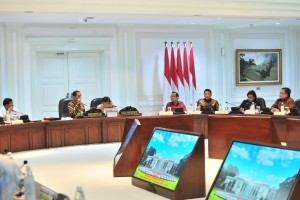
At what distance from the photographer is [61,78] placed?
1203cm

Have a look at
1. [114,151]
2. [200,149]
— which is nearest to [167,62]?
[114,151]

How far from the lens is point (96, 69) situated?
40.3 feet

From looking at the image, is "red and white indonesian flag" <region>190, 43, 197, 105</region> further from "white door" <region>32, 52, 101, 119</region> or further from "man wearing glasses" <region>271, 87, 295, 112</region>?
"man wearing glasses" <region>271, 87, 295, 112</region>

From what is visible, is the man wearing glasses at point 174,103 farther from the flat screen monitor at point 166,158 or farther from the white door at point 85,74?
the flat screen monitor at point 166,158

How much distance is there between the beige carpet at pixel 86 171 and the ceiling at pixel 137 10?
7.89 ft

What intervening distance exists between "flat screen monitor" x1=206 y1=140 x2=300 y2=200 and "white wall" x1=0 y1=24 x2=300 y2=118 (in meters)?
8.03

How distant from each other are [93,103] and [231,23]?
A: 3.98 m

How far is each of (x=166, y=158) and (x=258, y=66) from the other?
9.30 m

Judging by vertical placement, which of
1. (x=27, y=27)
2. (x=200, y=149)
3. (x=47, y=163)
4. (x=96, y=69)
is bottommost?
(x=47, y=163)

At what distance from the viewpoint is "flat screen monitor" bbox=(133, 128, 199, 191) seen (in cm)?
477

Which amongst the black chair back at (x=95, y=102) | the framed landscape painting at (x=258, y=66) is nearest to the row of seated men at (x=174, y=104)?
the black chair back at (x=95, y=102)

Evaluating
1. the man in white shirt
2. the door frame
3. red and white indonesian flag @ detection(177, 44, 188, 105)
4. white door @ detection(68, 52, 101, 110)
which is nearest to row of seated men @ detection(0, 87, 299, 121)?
the man in white shirt

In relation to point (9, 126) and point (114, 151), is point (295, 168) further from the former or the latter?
point (9, 126)

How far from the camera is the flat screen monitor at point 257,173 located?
140 inches
